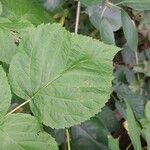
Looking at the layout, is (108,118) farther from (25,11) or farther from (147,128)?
(25,11)

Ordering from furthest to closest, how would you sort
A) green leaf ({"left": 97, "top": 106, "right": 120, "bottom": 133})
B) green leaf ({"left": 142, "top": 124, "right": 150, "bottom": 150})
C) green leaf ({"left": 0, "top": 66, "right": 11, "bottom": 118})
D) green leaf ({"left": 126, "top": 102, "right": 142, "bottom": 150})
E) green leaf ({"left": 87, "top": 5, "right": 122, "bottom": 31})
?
green leaf ({"left": 97, "top": 106, "right": 120, "bottom": 133})
green leaf ({"left": 87, "top": 5, "right": 122, "bottom": 31})
green leaf ({"left": 142, "top": 124, "right": 150, "bottom": 150})
green leaf ({"left": 126, "top": 102, "right": 142, "bottom": 150})
green leaf ({"left": 0, "top": 66, "right": 11, "bottom": 118})

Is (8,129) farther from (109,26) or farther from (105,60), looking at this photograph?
(109,26)

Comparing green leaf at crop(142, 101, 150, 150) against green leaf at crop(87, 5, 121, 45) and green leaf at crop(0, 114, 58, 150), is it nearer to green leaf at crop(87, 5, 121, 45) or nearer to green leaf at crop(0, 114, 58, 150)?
green leaf at crop(87, 5, 121, 45)

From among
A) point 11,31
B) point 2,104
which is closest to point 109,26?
point 11,31

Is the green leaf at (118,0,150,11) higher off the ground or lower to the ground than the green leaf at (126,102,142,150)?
higher

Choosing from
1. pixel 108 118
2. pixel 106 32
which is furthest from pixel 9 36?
pixel 108 118

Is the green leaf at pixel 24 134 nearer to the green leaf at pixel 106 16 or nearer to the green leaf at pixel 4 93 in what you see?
the green leaf at pixel 4 93

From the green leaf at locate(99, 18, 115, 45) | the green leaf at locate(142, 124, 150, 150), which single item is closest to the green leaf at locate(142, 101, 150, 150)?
the green leaf at locate(142, 124, 150, 150)
